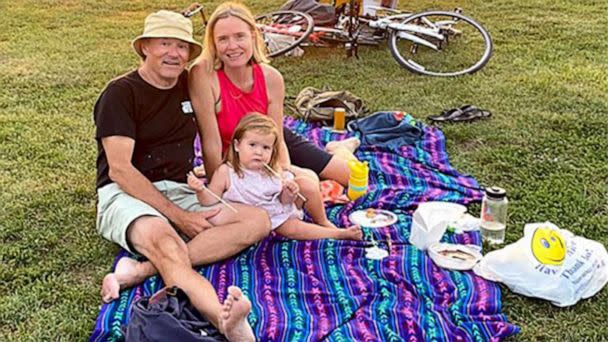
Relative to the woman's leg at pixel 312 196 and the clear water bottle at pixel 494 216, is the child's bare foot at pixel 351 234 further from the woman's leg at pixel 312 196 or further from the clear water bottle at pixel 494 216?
the clear water bottle at pixel 494 216

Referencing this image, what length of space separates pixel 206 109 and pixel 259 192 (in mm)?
475

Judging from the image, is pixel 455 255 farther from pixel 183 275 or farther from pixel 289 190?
A: pixel 183 275

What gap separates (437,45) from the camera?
281 inches

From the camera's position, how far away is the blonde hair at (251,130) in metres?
3.34

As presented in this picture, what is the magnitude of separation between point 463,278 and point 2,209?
235 centimetres

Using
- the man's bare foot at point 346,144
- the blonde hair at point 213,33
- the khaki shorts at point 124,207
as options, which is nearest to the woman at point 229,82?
the blonde hair at point 213,33

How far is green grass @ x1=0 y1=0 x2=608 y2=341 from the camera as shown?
302 cm

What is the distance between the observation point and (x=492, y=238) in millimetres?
3543

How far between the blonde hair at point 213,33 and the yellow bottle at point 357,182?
31.3 inches

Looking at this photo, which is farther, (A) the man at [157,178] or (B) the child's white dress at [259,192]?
(B) the child's white dress at [259,192]

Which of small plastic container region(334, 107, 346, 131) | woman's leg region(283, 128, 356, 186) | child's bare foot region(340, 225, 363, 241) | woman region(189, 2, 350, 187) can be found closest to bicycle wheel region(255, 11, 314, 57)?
small plastic container region(334, 107, 346, 131)

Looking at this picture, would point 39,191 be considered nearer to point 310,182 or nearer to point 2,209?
point 2,209

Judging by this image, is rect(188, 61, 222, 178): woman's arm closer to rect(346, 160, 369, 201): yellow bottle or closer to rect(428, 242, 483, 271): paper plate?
rect(346, 160, 369, 201): yellow bottle

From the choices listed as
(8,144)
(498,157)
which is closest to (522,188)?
(498,157)
